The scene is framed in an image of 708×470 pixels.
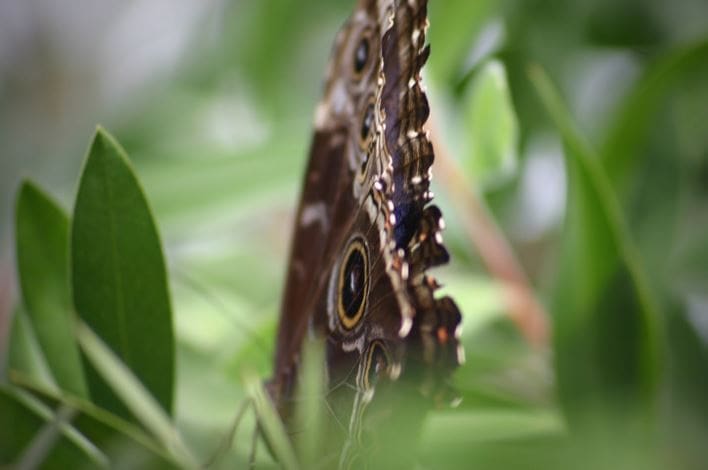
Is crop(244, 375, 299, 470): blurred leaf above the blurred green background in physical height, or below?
below

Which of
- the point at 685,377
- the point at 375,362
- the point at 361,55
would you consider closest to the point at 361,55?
the point at 361,55

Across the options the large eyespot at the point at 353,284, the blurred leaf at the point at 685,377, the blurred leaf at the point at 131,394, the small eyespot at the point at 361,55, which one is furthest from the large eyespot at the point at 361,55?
the blurred leaf at the point at 685,377

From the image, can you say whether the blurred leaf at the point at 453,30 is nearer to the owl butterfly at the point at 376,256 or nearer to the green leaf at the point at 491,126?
the green leaf at the point at 491,126

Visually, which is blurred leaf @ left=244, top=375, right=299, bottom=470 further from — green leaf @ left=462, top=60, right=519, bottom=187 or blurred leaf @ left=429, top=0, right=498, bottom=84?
blurred leaf @ left=429, top=0, right=498, bottom=84

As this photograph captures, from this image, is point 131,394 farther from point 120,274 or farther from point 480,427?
point 480,427

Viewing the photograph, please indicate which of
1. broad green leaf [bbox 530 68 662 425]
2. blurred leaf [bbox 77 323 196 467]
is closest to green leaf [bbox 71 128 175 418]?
blurred leaf [bbox 77 323 196 467]

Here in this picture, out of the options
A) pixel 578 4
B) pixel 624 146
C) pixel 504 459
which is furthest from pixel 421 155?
pixel 578 4

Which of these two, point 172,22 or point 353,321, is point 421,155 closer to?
point 353,321

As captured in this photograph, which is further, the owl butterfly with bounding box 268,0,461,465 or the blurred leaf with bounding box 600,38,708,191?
the blurred leaf with bounding box 600,38,708,191
